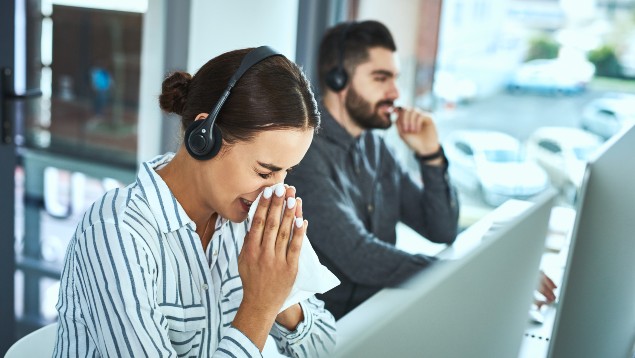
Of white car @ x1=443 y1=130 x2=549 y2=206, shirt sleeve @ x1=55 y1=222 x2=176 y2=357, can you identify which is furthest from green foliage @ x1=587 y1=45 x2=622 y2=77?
shirt sleeve @ x1=55 y1=222 x2=176 y2=357

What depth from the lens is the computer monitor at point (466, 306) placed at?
529mm

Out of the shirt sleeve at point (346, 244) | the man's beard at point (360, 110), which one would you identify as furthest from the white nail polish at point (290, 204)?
the man's beard at point (360, 110)

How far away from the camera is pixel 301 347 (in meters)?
1.19

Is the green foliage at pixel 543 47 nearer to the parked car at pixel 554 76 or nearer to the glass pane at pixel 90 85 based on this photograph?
the parked car at pixel 554 76

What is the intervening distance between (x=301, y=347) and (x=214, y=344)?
0.14m

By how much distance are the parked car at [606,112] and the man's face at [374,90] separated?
31.8 inches

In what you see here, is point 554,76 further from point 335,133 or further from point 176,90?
point 176,90

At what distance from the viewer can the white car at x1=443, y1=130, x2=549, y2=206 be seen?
8.37 ft

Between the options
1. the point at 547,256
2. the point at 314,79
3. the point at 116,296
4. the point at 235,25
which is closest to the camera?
the point at 547,256

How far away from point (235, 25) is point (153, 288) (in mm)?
1636

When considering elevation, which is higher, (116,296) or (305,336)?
(116,296)

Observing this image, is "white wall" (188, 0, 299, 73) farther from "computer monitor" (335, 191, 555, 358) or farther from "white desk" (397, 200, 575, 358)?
"computer monitor" (335, 191, 555, 358)

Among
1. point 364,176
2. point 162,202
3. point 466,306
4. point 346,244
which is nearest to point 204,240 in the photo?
point 162,202

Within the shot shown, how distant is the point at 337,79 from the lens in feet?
6.44
